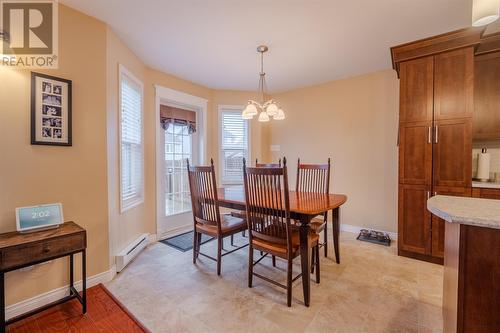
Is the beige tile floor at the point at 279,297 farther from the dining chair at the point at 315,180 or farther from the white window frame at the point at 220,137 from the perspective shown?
the white window frame at the point at 220,137

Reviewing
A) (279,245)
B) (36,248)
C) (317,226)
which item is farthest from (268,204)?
(36,248)

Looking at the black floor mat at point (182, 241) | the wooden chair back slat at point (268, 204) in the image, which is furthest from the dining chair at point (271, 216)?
the black floor mat at point (182, 241)

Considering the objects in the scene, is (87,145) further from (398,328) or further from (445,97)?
(445,97)

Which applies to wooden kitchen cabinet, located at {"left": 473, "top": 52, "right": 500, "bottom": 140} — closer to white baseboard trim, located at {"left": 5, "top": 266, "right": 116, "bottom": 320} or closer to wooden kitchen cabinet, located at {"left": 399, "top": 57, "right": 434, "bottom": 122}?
wooden kitchen cabinet, located at {"left": 399, "top": 57, "right": 434, "bottom": 122}

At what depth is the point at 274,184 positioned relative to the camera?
187cm

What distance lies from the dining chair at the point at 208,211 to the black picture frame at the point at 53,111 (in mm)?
1162

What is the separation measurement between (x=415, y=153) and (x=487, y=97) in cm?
98

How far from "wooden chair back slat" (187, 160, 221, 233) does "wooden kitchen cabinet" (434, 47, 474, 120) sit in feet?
8.48

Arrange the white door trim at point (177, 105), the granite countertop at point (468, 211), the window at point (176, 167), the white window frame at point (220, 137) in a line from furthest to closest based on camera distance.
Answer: the white window frame at point (220, 137) < the window at point (176, 167) < the white door trim at point (177, 105) < the granite countertop at point (468, 211)

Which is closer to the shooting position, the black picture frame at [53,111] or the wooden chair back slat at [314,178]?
the black picture frame at [53,111]

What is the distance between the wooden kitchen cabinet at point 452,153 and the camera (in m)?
2.38

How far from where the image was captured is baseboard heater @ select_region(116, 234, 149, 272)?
2.41 m

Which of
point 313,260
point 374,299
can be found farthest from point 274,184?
point 374,299

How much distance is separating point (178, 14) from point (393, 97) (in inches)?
121
